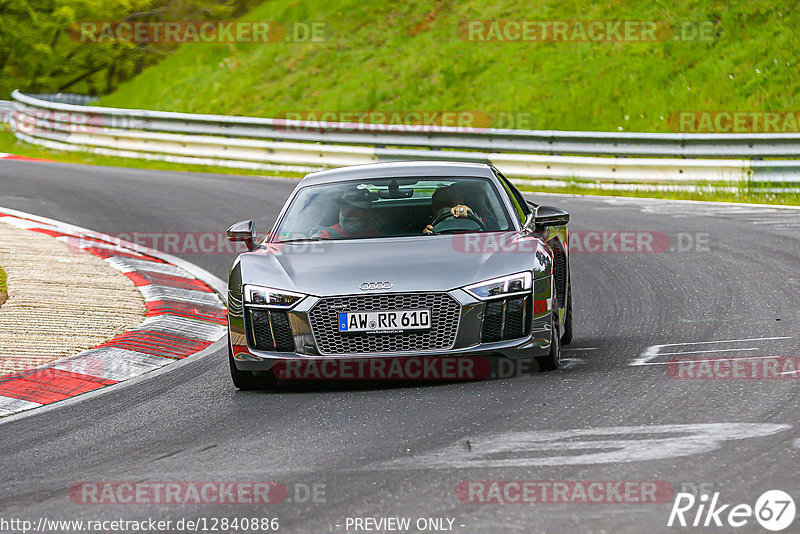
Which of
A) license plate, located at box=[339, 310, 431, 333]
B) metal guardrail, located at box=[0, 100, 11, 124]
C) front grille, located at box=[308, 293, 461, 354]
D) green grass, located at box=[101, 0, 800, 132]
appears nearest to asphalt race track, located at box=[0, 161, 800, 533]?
front grille, located at box=[308, 293, 461, 354]

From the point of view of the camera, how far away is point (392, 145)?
75.1ft

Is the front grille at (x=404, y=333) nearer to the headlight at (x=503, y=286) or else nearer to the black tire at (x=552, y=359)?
the headlight at (x=503, y=286)

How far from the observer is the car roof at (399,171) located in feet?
28.2

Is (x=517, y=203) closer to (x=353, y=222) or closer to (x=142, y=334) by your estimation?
(x=353, y=222)

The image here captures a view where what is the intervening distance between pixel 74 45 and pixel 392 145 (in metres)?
16.4

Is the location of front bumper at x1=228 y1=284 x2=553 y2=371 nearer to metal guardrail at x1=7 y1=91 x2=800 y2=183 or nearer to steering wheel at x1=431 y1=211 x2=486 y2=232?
steering wheel at x1=431 y1=211 x2=486 y2=232

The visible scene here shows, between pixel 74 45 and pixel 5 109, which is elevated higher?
pixel 74 45

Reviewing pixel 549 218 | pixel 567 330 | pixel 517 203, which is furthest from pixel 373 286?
pixel 567 330

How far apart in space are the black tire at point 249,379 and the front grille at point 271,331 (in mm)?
247

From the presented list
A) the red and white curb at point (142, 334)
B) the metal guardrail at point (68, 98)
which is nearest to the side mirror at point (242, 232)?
the red and white curb at point (142, 334)

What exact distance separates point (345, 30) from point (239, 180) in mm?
12223

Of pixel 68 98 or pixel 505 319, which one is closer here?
pixel 505 319

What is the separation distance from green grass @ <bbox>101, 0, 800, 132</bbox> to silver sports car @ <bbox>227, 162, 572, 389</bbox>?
55.7 ft

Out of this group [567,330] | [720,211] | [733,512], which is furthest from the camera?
[720,211]
